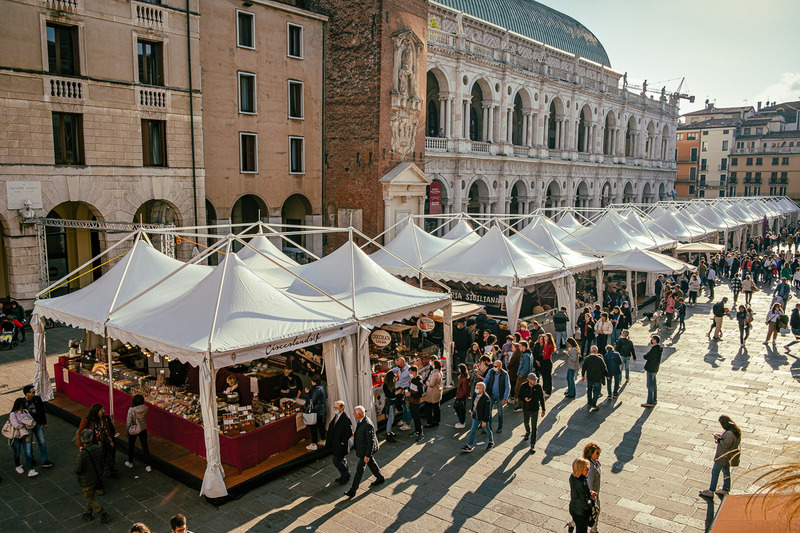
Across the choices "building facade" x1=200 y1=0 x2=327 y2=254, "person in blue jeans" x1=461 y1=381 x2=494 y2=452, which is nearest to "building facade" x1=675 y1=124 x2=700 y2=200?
"building facade" x1=200 y1=0 x2=327 y2=254

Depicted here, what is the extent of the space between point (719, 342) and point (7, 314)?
22707 mm

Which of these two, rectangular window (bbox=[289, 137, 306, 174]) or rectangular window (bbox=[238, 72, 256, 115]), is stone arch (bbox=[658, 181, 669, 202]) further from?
rectangular window (bbox=[238, 72, 256, 115])

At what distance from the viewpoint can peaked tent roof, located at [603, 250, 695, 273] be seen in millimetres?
21484

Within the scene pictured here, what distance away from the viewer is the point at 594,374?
12.8 metres

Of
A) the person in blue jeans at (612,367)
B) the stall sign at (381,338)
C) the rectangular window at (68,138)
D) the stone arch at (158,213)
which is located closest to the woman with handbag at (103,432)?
the stall sign at (381,338)

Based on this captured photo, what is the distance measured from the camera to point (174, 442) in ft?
35.6

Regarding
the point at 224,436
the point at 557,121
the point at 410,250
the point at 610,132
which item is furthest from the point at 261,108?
the point at 610,132

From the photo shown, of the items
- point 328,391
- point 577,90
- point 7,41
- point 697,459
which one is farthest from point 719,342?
point 577,90

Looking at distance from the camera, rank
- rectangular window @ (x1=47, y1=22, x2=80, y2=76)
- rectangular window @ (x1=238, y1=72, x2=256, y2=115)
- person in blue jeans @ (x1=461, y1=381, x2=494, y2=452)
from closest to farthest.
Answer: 1. person in blue jeans @ (x1=461, y1=381, x2=494, y2=452)
2. rectangular window @ (x1=47, y1=22, x2=80, y2=76)
3. rectangular window @ (x1=238, y1=72, x2=256, y2=115)

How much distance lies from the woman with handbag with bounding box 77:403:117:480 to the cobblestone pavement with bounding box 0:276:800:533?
332 mm

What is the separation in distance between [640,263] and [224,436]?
1737 centimetres

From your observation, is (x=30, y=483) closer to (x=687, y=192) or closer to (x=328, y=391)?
(x=328, y=391)

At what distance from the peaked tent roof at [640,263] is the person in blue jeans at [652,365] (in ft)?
29.7

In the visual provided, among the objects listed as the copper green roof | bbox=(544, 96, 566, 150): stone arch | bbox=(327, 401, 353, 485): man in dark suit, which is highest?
the copper green roof
